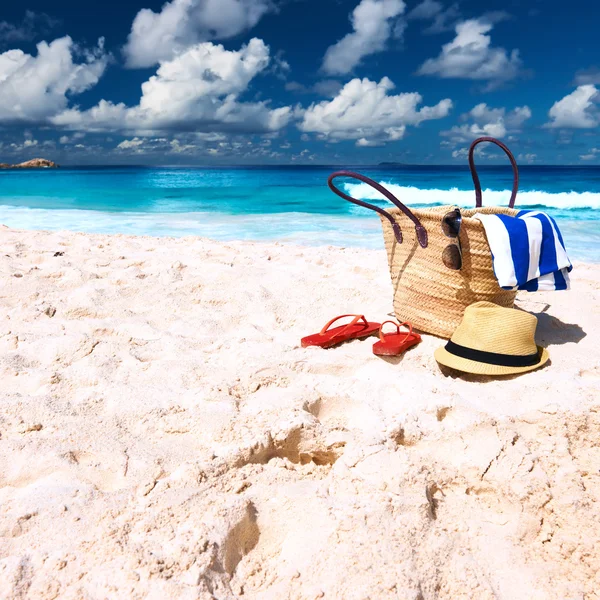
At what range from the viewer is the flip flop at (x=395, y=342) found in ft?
7.73

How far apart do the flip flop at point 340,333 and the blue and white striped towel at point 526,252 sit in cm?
69

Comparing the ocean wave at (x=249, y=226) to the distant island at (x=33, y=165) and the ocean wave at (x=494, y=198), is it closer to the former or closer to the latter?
the ocean wave at (x=494, y=198)

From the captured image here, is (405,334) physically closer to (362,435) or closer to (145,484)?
(362,435)

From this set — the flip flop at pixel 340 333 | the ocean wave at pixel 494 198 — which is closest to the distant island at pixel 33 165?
the ocean wave at pixel 494 198

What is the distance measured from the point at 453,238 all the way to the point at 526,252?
1.04 ft

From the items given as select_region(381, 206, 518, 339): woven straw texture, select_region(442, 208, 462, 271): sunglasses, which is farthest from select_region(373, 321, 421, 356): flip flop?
select_region(442, 208, 462, 271): sunglasses

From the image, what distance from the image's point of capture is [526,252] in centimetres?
228

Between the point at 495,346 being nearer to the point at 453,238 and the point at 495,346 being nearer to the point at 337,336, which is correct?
the point at 453,238

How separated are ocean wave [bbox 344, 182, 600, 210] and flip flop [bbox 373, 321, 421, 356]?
12448mm

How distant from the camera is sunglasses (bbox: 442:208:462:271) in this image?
2311mm

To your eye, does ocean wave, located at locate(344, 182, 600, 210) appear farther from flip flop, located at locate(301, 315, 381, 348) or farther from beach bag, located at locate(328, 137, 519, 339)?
flip flop, located at locate(301, 315, 381, 348)

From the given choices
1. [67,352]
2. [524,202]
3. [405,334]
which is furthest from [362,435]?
[524,202]

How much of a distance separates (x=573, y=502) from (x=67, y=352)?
2.05 meters

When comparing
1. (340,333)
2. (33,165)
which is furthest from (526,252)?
(33,165)
